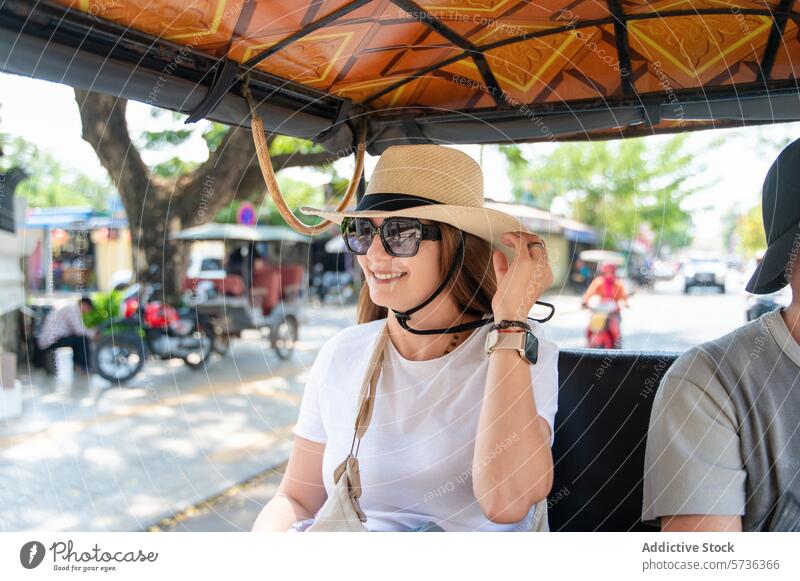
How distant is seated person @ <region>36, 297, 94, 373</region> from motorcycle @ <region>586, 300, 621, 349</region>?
466 centimetres

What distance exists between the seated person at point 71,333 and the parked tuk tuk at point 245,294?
114 cm

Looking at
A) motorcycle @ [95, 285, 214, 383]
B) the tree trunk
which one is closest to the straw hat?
the tree trunk

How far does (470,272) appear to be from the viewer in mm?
1695

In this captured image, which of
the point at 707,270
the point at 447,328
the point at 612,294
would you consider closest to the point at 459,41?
the point at 447,328

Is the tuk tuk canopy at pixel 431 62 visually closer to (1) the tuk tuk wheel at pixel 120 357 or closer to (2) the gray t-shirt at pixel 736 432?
(2) the gray t-shirt at pixel 736 432

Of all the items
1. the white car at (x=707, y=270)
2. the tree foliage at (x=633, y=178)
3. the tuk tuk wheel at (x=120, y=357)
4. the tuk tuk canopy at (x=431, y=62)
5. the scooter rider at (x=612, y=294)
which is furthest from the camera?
the tuk tuk wheel at (x=120, y=357)

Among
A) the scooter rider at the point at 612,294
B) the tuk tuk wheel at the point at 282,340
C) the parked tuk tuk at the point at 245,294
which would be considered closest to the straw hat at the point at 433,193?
the scooter rider at the point at 612,294

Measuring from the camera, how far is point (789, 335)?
125cm

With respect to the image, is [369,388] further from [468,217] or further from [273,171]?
[273,171]

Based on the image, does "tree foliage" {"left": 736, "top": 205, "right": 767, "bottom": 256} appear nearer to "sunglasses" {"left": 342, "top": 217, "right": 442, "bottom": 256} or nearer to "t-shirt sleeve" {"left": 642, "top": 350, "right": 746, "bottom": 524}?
"t-shirt sleeve" {"left": 642, "top": 350, "right": 746, "bottom": 524}

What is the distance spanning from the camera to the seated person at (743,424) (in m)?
1.23

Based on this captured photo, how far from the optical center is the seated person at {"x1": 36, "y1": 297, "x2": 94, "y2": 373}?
257 inches

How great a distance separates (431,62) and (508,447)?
1.00 metres
